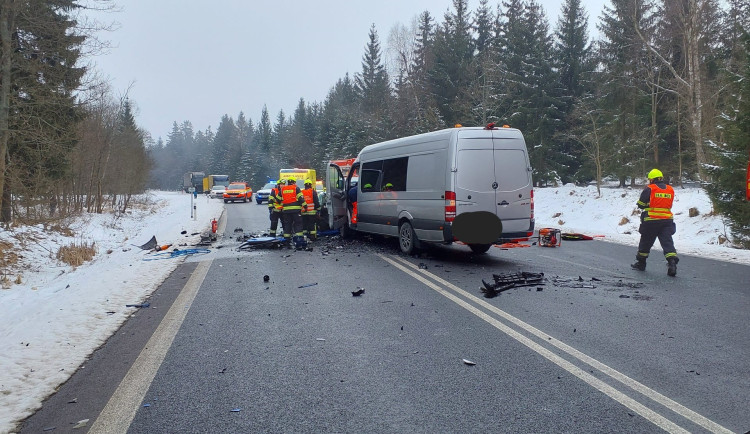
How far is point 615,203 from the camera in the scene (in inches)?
926

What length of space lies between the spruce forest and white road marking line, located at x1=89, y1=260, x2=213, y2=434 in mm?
10977

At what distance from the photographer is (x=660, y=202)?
28.8 ft

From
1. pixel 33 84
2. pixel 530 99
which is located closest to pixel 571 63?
pixel 530 99

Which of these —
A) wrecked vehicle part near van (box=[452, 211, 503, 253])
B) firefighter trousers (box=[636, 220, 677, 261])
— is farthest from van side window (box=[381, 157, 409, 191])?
firefighter trousers (box=[636, 220, 677, 261])

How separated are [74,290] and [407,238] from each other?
6.25 m

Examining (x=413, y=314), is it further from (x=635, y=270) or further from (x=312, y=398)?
(x=635, y=270)

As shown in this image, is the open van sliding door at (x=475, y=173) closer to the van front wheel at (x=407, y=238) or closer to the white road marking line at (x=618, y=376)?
the van front wheel at (x=407, y=238)

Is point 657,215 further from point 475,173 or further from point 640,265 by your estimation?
point 475,173

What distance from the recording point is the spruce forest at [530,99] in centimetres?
1421

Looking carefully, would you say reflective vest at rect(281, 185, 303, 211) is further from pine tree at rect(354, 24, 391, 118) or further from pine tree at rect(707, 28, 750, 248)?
pine tree at rect(354, 24, 391, 118)

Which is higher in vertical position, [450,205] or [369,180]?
[369,180]

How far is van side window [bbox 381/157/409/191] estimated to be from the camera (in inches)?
434

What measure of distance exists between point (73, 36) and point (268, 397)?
15130 mm

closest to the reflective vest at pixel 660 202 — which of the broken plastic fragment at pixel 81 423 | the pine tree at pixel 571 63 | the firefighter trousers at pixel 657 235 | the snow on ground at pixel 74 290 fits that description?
the firefighter trousers at pixel 657 235
